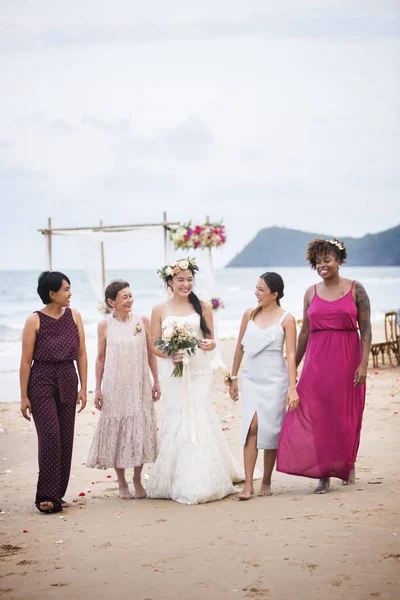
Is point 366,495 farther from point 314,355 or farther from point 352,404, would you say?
point 314,355

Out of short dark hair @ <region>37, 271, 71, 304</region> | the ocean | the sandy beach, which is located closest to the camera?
the sandy beach

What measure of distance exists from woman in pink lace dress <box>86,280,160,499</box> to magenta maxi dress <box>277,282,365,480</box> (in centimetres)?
111

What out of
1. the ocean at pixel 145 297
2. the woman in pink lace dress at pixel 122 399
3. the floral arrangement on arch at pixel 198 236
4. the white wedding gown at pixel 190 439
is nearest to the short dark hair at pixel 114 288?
the woman in pink lace dress at pixel 122 399

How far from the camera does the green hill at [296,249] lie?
60.6 m

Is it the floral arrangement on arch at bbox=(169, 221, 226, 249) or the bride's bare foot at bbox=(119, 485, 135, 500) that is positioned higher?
the floral arrangement on arch at bbox=(169, 221, 226, 249)

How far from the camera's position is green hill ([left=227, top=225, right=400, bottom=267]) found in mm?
60625

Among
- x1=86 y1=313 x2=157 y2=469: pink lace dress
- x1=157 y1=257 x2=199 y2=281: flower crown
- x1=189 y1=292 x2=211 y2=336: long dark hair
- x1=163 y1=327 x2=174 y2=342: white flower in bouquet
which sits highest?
x1=157 y1=257 x2=199 y2=281: flower crown

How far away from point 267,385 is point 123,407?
1.17m

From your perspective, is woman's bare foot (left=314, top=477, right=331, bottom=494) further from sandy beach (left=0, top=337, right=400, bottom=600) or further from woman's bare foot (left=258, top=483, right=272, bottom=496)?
woman's bare foot (left=258, top=483, right=272, bottom=496)

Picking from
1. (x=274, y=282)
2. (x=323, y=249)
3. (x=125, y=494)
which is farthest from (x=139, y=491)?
(x=323, y=249)

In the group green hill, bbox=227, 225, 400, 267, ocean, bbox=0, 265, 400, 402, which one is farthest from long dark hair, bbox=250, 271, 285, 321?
green hill, bbox=227, 225, 400, 267

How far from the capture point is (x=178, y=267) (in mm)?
6043

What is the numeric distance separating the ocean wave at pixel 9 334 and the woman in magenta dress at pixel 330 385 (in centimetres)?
2197

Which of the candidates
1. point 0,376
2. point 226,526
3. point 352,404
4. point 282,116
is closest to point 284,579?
point 226,526
